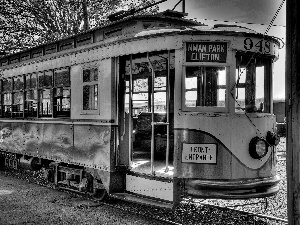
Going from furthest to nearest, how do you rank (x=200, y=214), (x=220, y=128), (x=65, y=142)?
(x=65, y=142) < (x=200, y=214) < (x=220, y=128)

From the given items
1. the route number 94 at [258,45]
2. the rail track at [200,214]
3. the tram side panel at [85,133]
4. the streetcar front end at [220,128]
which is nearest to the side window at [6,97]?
the tram side panel at [85,133]

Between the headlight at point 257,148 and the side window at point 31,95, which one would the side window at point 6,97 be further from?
the headlight at point 257,148

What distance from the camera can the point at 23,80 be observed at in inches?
358

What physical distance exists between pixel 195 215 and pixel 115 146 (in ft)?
6.31

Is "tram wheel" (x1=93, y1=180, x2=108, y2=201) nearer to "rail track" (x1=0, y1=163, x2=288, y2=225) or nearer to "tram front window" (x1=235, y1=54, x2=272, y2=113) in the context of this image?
"rail track" (x1=0, y1=163, x2=288, y2=225)

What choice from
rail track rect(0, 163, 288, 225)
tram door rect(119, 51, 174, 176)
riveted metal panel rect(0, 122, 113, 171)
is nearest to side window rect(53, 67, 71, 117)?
riveted metal panel rect(0, 122, 113, 171)

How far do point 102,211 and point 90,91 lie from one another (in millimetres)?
2375

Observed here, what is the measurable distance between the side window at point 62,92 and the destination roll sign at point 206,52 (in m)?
3.18

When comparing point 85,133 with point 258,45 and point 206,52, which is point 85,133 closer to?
point 206,52

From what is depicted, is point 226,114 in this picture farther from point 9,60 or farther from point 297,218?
point 9,60

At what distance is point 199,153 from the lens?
17.0 feet

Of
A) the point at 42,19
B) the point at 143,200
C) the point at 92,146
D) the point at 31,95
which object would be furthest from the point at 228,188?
the point at 42,19

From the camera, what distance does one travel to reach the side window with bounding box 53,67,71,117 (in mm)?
7316

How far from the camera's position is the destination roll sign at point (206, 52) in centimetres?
517
